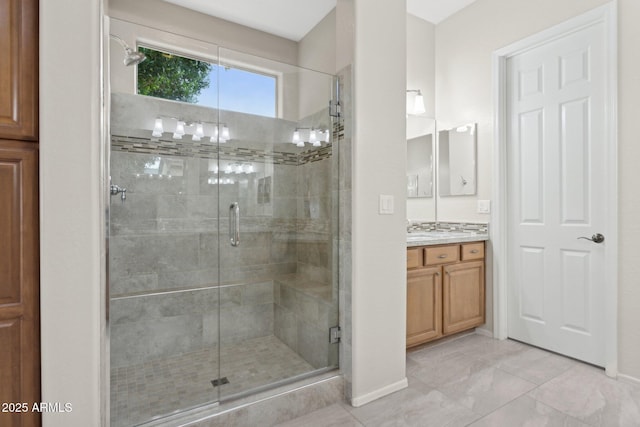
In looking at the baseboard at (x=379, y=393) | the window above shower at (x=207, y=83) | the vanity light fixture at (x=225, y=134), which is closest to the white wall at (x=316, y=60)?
the window above shower at (x=207, y=83)

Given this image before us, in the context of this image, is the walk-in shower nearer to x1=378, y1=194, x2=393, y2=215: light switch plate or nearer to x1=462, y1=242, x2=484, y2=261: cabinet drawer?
x1=378, y1=194, x2=393, y2=215: light switch plate

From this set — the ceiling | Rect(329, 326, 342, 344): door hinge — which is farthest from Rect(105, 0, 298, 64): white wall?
Rect(329, 326, 342, 344): door hinge

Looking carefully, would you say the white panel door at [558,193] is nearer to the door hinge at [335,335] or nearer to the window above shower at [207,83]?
the door hinge at [335,335]

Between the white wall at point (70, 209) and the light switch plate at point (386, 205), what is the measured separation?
142 cm

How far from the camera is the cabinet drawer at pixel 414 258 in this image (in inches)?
100

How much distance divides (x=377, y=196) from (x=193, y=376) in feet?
5.26

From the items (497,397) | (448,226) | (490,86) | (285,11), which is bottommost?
A: (497,397)

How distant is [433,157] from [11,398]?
341 centimetres

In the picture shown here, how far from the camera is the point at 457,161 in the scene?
→ 3279 millimetres

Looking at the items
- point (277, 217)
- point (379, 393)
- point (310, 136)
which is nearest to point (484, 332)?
point (379, 393)

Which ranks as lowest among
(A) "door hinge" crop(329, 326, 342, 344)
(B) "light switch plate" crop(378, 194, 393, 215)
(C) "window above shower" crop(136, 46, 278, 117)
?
(A) "door hinge" crop(329, 326, 342, 344)

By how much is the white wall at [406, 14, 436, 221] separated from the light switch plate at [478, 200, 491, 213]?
47 centimetres

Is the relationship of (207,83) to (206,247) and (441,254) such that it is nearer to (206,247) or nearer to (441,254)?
(206,247)

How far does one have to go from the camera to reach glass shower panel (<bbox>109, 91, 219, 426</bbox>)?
7.75 ft
